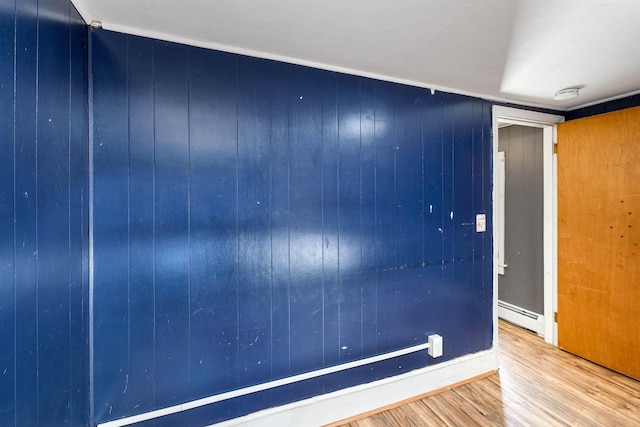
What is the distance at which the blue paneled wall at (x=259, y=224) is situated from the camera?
1.37 m

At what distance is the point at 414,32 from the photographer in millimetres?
1380

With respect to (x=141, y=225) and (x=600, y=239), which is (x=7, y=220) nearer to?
(x=141, y=225)

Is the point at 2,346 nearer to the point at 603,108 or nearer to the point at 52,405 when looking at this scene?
the point at 52,405

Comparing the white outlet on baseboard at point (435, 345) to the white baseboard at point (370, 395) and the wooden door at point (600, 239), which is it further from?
the wooden door at point (600, 239)

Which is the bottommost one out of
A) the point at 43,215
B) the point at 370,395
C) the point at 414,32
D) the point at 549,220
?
the point at 370,395

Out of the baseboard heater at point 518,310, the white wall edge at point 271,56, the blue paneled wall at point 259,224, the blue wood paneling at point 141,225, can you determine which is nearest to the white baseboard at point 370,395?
the blue paneled wall at point 259,224

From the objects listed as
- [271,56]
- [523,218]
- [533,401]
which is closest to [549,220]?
[523,218]

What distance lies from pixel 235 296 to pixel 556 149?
3.06 meters

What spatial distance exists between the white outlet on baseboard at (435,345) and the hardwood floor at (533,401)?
0.31 meters

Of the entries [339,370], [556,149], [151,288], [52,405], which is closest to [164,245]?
[151,288]

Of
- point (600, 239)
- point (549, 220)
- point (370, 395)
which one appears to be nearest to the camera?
point (370, 395)

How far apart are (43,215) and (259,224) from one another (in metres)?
0.88

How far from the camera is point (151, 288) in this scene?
1.41 m

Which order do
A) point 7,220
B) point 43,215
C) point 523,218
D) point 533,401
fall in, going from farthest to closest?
point 523,218, point 533,401, point 43,215, point 7,220
